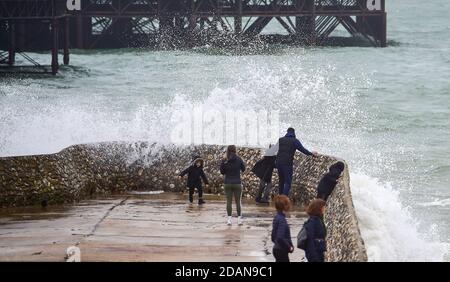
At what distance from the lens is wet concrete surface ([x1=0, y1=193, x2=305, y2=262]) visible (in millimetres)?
15867

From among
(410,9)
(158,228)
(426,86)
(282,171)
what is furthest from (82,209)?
(410,9)

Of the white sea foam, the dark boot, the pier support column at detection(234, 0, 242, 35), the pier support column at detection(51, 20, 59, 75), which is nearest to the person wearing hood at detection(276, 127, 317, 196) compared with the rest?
the white sea foam

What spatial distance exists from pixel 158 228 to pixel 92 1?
54766 mm

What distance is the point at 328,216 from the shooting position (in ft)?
54.4

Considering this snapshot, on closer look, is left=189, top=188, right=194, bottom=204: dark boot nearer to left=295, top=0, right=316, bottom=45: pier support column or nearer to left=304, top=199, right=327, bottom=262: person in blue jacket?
left=304, top=199, right=327, bottom=262: person in blue jacket

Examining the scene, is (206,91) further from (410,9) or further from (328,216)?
(410,9)

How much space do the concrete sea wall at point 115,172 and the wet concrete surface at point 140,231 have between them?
35 cm

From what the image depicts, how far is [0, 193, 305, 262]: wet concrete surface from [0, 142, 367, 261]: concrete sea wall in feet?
1.14

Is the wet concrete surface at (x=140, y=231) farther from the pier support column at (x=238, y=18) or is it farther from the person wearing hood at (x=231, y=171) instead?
the pier support column at (x=238, y=18)

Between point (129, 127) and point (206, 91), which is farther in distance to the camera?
point (206, 91)

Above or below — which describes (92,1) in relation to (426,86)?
above

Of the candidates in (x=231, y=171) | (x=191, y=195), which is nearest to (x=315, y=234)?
(x=231, y=171)

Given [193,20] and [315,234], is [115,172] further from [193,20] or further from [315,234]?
[193,20]

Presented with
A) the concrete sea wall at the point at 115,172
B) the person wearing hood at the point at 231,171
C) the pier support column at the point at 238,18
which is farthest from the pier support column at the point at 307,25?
the person wearing hood at the point at 231,171
